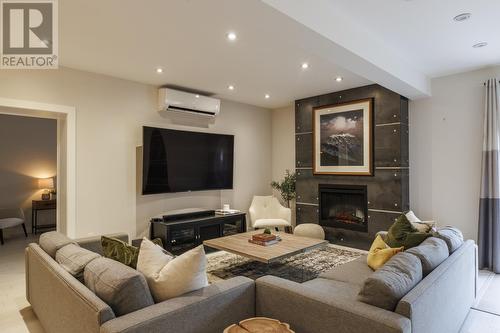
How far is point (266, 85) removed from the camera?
16.1 feet

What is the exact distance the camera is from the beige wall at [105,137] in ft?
12.7

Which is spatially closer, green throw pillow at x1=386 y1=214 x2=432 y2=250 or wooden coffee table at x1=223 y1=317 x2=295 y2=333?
wooden coffee table at x1=223 y1=317 x2=295 y2=333

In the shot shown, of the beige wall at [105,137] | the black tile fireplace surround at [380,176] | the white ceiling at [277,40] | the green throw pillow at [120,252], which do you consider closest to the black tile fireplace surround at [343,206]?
the black tile fireplace surround at [380,176]

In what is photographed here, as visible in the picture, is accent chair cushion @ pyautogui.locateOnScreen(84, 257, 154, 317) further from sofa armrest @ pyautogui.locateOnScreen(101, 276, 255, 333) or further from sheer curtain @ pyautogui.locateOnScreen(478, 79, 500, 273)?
sheer curtain @ pyautogui.locateOnScreen(478, 79, 500, 273)

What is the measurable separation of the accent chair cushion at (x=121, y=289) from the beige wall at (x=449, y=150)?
4551mm

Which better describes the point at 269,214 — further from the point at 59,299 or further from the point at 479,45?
the point at 59,299

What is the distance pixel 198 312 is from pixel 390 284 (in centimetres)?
103

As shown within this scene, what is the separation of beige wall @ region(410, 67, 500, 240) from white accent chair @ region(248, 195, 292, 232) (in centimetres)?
213

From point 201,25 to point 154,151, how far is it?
2.40 m

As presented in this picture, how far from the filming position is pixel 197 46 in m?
3.34

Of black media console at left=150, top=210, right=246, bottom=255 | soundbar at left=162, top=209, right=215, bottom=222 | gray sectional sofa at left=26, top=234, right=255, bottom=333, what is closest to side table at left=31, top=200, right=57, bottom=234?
black media console at left=150, top=210, right=246, bottom=255

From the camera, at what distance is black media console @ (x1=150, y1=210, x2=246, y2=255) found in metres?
4.44

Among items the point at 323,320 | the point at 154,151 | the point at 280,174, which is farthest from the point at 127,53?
the point at 280,174

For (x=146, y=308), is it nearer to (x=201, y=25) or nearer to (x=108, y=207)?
(x=201, y=25)
